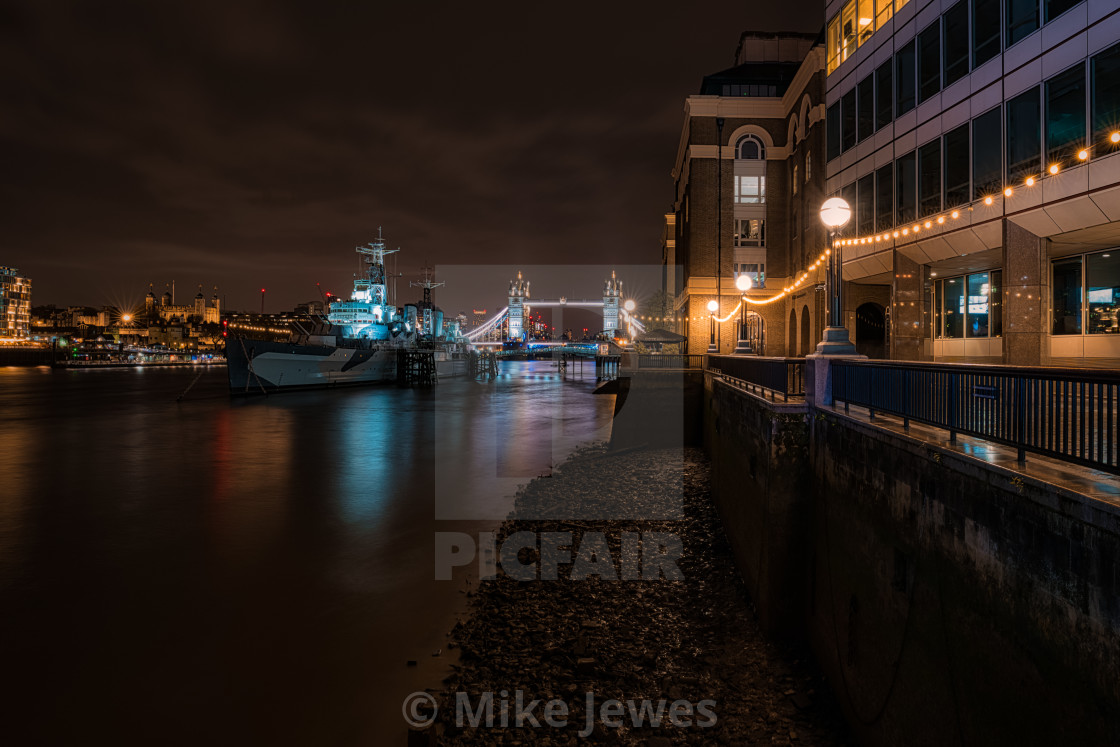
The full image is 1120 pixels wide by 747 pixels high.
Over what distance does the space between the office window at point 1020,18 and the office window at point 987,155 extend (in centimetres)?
161

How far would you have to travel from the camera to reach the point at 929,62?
17.7 m

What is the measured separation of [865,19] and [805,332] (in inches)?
551

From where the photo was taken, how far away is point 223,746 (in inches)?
249

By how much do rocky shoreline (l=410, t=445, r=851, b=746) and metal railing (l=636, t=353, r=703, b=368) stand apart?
1557 cm

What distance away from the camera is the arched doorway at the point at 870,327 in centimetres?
2356

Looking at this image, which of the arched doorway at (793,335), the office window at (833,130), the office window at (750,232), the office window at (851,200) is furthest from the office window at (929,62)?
the office window at (750,232)

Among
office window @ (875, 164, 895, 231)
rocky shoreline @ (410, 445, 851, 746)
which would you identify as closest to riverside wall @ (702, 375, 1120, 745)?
rocky shoreline @ (410, 445, 851, 746)

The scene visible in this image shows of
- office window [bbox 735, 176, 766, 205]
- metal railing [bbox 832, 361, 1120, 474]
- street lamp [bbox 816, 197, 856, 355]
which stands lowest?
metal railing [bbox 832, 361, 1120, 474]

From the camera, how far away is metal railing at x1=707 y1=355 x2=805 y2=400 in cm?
982

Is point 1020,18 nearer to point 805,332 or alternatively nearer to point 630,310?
point 805,332

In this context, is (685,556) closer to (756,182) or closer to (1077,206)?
(1077,206)

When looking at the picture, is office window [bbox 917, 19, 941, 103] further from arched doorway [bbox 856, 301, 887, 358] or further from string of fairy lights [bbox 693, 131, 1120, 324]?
arched doorway [bbox 856, 301, 887, 358]

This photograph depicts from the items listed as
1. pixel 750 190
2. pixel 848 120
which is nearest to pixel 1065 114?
pixel 848 120

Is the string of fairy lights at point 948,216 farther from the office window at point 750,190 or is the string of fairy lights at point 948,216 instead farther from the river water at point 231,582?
the office window at point 750,190
